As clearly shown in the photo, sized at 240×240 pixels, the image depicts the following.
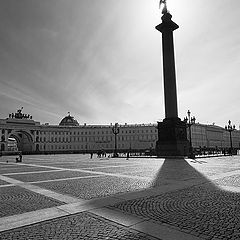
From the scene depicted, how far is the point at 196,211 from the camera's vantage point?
260 inches

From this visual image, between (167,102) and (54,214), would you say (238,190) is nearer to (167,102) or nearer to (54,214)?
(54,214)

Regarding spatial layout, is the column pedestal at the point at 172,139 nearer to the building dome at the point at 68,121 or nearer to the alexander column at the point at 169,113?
the alexander column at the point at 169,113

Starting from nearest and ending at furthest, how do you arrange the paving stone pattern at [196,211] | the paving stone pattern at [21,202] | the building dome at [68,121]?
the paving stone pattern at [196,211] < the paving stone pattern at [21,202] < the building dome at [68,121]

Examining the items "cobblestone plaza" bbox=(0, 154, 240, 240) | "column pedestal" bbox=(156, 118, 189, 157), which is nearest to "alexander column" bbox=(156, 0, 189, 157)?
"column pedestal" bbox=(156, 118, 189, 157)

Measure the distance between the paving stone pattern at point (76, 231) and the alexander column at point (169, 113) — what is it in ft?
113

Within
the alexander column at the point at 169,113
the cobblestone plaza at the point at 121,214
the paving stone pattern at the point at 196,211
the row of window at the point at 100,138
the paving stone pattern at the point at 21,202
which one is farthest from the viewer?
the row of window at the point at 100,138

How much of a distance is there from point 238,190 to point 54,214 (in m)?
6.90

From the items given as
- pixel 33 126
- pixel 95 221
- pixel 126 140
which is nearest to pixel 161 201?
pixel 95 221

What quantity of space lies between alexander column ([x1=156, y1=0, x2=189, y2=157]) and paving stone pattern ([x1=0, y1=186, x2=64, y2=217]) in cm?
3197

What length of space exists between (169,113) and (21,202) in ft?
117

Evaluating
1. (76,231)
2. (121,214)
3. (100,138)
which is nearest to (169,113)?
(121,214)

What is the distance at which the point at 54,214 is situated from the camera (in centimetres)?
643

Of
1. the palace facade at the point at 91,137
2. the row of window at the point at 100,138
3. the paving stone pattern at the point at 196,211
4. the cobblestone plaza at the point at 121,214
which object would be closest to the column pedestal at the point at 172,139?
the cobblestone plaza at the point at 121,214

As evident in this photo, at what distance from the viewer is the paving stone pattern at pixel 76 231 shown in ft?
16.0
